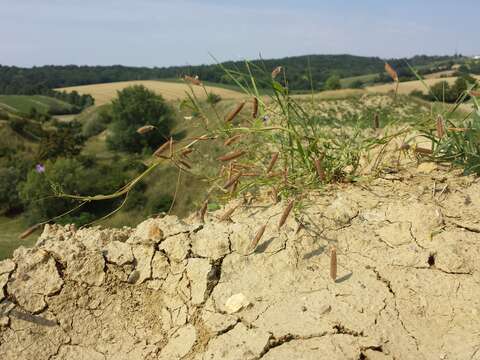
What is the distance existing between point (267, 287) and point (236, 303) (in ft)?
0.47

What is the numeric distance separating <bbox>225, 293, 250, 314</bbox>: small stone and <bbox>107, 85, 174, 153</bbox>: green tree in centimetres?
4827

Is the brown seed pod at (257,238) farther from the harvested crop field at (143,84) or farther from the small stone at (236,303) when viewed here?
the harvested crop field at (143,84)

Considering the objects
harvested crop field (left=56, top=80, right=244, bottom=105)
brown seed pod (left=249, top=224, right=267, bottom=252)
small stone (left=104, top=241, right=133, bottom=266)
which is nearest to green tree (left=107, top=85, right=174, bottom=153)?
A: harvested crop field (left=56, top=80, right=244, bottom=105)

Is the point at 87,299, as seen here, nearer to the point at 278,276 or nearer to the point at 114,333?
the point at 114,333

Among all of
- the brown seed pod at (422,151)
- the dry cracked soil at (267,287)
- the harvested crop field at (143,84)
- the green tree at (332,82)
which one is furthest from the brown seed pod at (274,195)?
the harvested crop field at (143,84)

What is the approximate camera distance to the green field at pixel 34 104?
66.8 meters

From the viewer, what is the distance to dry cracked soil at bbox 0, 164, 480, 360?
1618 millimetres

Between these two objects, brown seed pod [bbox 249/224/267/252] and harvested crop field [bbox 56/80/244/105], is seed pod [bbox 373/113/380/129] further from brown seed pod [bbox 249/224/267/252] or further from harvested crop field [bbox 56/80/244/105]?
harvested crop field [bbox 56/80/244/105]

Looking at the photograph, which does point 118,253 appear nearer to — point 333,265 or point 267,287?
point 267,287

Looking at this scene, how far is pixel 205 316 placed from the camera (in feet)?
5.99

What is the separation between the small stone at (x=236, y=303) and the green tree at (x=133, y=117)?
158 feet

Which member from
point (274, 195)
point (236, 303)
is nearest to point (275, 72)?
point (274, 195)

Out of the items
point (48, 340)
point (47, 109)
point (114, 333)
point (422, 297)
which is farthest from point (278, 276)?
point (47, 109)

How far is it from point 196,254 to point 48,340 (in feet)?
2.29
